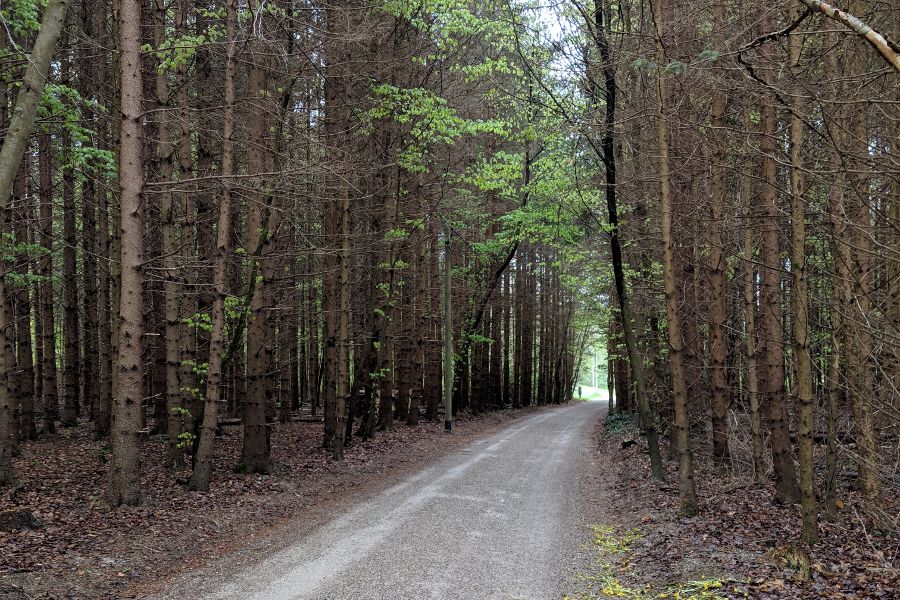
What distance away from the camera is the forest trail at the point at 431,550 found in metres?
5.91

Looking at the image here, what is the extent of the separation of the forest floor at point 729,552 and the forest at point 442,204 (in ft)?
0.91

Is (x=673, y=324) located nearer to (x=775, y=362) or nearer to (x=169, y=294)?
(x=775, y=362)

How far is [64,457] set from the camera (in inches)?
470

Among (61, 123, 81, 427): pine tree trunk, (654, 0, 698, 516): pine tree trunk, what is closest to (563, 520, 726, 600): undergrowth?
(654, 0, 698, 516): pine tree trunk

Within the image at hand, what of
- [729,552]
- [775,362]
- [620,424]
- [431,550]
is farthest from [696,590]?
[620,424]

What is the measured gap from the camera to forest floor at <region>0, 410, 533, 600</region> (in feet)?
19.5

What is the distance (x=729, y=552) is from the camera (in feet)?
21.9

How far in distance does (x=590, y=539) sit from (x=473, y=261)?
68.9 feet

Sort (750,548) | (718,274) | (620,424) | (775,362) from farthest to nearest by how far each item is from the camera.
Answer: (620,424) < (718,274) < (775,362) < (750,548)

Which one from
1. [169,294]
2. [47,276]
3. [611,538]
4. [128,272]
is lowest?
[611,538]

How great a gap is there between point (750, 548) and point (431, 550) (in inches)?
154

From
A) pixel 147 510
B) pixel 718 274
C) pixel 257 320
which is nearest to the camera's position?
pixel 147 510

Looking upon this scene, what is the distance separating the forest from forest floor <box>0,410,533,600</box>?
0.90 ft

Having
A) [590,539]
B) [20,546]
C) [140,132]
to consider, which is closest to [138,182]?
[140,132]
